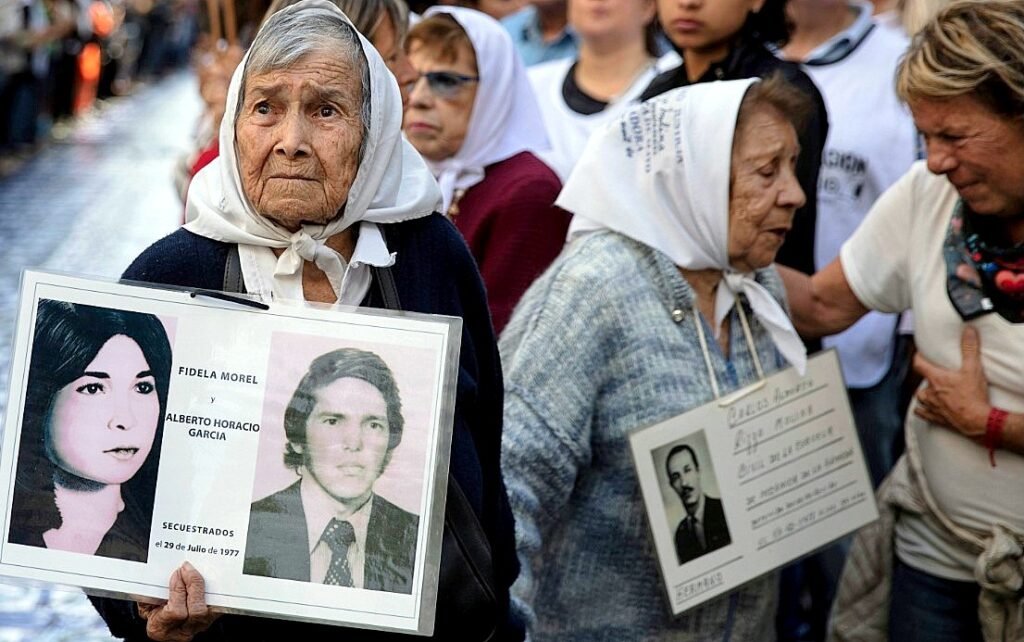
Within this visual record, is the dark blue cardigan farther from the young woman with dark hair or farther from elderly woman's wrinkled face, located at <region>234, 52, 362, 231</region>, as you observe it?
the young woman with dark hair

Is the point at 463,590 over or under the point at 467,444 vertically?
under

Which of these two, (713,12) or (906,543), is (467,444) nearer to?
(906,543)

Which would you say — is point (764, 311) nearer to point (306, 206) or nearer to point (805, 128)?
point (805, 128)

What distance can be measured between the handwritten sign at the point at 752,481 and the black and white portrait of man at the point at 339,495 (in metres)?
0.80

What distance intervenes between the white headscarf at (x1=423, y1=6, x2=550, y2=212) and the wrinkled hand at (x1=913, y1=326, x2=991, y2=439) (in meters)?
1.38

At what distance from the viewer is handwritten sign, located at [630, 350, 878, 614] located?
112 inches

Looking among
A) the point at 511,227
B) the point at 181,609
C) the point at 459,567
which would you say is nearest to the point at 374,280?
the point at 459,567

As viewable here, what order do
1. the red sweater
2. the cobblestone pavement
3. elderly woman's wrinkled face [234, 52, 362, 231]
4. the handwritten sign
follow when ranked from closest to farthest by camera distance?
elderly woman's wrinkled face [234, 52, 362, 231] < the handwritten sign < the red sweater < the cobblestone pavement

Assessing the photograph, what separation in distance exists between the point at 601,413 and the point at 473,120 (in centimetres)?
129

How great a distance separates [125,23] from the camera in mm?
27109

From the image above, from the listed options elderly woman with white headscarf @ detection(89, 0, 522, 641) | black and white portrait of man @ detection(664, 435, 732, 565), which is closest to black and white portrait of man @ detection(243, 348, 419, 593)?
elderly woman with white headscarf @ detection(89, 0, 522, 641)

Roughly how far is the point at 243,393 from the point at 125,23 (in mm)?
26616

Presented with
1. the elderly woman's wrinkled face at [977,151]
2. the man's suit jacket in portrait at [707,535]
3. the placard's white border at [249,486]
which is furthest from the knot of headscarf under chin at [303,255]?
the elderly woman's wrinkled face at [977,151]

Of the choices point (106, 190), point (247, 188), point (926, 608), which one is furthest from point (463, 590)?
point (106, 190)
